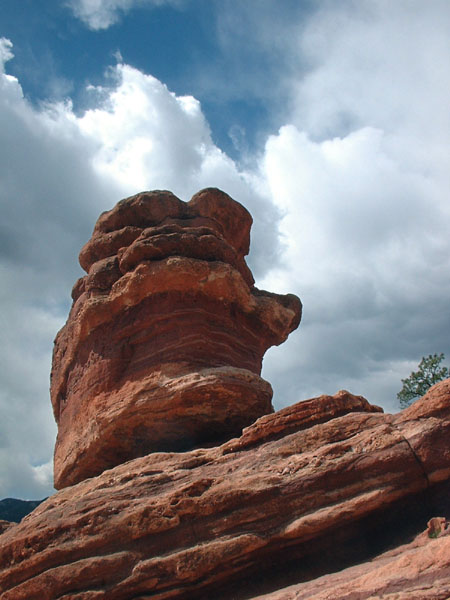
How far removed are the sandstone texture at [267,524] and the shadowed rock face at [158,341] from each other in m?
3.31

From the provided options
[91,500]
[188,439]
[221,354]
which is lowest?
[91,500]

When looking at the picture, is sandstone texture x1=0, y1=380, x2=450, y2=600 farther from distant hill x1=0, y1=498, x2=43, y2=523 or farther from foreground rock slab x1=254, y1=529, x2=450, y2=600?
distant hill x1=0, y1=498, x2=43, y2=523

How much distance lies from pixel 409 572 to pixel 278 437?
139 inches

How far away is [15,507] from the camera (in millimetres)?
37875

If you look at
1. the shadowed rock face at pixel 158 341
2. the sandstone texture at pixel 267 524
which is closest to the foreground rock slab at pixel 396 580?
the sandstone texture at pixel 267 524

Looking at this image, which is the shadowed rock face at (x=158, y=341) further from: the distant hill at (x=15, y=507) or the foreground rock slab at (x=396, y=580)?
the distant hill at (x=15, y=507)

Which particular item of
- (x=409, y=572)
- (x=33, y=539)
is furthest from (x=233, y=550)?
(x=33, y=539)

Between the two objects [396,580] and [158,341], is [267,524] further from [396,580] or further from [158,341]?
[158,341]

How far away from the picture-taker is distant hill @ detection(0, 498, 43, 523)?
35.4 meters

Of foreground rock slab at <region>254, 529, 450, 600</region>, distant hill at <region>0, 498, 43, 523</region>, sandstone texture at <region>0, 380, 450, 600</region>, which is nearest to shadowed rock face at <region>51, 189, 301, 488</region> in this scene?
sandstone texture at <region>0, 380, 450, 600</region>

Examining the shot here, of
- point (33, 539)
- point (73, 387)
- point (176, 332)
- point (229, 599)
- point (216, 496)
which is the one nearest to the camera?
point (229, 599)

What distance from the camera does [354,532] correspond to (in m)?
7.38

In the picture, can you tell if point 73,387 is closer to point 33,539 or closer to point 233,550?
point 33,539

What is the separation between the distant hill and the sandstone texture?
102ft
